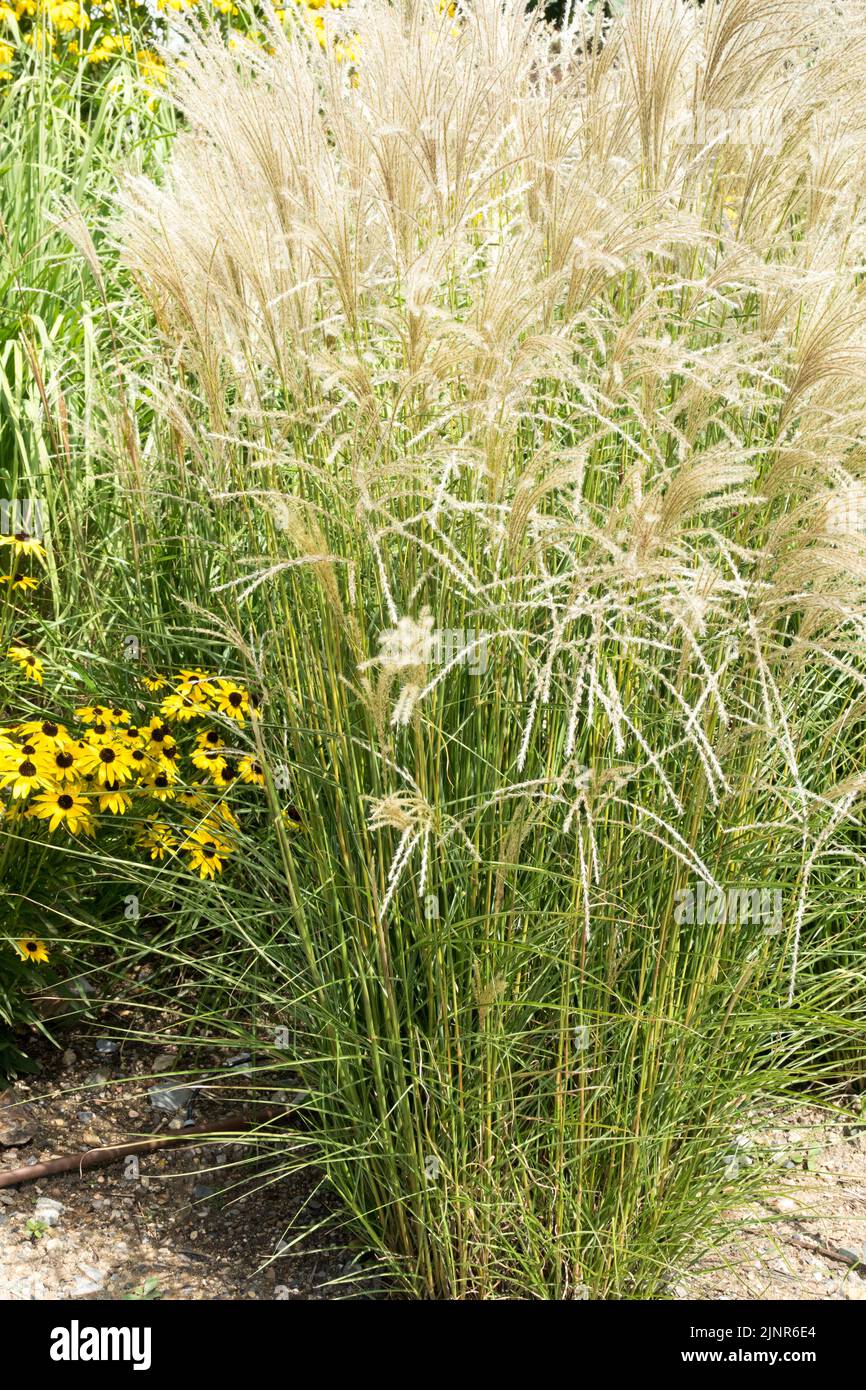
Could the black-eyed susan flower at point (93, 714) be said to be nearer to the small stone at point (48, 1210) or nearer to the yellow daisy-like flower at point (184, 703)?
the yellow daisy-like flower at point (184, 703)

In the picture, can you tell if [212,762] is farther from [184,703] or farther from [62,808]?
[62,808]

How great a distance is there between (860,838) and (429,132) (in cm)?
175

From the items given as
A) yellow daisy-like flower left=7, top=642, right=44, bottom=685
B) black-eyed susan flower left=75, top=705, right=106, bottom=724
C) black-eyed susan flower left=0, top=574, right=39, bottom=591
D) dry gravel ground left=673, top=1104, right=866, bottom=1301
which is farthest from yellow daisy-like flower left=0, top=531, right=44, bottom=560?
dry gravel ground left=673, top=1104, right=866, bottom=1301

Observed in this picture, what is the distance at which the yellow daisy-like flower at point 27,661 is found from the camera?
275 cm

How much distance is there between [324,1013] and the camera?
2.04 meters

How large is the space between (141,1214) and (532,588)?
143cm

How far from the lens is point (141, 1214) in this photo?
8.04 ft

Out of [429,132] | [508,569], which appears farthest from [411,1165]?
[429,132]

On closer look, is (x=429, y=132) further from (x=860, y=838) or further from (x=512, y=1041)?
(x=860, y=838)

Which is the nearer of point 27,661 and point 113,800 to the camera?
point 113,800

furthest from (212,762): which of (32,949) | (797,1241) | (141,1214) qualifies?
(797,1241)

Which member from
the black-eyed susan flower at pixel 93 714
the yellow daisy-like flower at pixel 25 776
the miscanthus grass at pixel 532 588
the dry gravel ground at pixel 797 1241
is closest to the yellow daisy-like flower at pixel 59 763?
the yellow daisy-like flower at pixel 25 776

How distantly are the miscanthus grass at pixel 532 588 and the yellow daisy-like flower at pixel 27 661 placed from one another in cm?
73

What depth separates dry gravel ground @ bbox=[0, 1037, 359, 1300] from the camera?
2.27 metres
